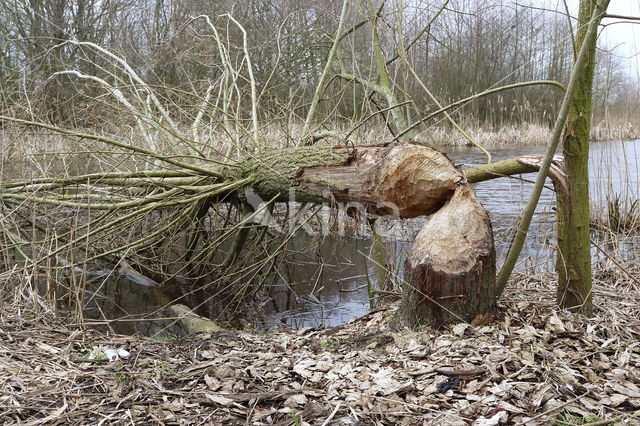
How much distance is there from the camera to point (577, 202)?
9.09 feet

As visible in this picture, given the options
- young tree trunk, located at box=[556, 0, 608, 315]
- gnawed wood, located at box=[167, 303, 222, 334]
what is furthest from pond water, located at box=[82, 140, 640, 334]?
young tree trunk, located at box=[556, 0, 608, 315]

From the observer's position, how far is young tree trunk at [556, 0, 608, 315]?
8.68 feet

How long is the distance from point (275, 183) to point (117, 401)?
6.92ft

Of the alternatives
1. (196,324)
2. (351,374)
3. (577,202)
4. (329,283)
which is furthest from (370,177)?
(329,283)

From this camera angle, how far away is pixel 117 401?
7.23 ft

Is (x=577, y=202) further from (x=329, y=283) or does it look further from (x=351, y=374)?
(x=329, y=283)

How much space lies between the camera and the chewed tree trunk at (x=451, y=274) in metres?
2.77

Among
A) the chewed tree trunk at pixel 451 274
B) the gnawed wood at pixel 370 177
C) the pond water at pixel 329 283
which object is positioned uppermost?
the gnawed wood at pixel 370 177

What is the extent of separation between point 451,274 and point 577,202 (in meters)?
0.76

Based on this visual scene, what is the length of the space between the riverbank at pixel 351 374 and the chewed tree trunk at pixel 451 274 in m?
0.10

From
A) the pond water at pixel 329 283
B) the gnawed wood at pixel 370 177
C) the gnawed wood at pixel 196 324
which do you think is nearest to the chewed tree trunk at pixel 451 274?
the gnawed wood at pixel 370 177

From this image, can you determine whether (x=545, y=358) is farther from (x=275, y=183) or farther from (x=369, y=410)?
(x=275, y=183)

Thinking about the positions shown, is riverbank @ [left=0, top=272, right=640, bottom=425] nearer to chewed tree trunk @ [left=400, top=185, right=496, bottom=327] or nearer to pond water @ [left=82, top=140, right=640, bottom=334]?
chewed tree trunk @ [left=400, top=185, right=496, bottom=327]

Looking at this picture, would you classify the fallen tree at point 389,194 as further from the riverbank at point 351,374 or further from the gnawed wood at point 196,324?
the gnawed wood at point 196,324
